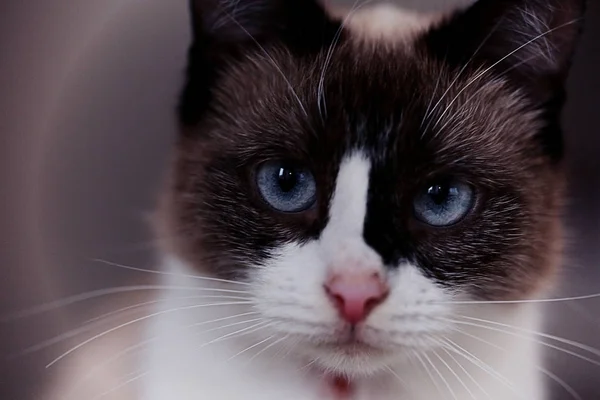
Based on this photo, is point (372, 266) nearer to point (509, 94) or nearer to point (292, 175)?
point (292, 175)

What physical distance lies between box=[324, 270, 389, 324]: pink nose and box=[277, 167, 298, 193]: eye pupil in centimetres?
16

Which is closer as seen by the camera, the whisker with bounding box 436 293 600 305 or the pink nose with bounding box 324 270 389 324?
the pink nose with bounding box 324 270 389 324

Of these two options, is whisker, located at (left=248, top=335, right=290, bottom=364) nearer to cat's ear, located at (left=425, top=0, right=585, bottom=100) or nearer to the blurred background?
the blurred background

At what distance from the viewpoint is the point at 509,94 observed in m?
1.00

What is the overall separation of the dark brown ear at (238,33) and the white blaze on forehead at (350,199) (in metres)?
0.19

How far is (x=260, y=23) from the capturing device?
3.28ft

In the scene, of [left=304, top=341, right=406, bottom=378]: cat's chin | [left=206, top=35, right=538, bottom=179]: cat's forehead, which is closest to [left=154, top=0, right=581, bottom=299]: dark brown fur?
[left=206, top=35, right=538, bottom=179]: cat's forehead

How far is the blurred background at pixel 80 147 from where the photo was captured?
99 centimetres

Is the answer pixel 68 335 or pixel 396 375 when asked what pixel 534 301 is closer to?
pixel 396 375

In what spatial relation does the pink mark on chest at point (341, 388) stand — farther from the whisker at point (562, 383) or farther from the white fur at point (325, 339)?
the whisker at point (562, 383)

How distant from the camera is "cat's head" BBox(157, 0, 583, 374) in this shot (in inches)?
33.7

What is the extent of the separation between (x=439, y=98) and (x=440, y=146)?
73 mm

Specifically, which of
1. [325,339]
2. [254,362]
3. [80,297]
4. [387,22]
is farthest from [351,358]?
[387,22]

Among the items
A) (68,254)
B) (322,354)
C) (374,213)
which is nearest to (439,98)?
(374,213)
